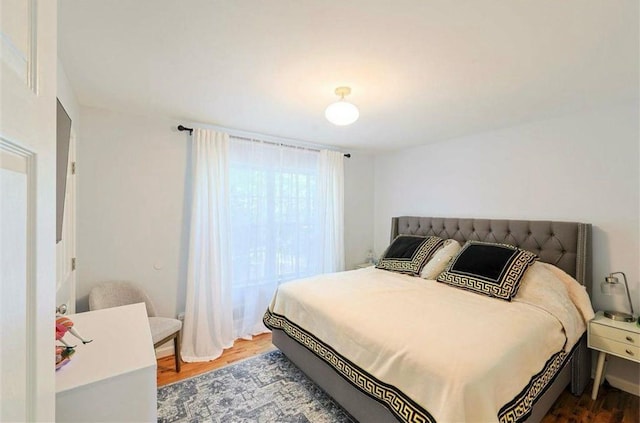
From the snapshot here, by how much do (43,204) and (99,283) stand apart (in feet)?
7.64

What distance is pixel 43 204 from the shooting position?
60cm

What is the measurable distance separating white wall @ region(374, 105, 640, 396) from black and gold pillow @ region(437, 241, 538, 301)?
55 cm

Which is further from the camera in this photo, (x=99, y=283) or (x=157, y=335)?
(x=99, y=283)

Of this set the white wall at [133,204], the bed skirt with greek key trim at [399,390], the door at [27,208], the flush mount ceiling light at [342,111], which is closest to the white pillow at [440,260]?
the bed skirt with greek key trim at [399,390]

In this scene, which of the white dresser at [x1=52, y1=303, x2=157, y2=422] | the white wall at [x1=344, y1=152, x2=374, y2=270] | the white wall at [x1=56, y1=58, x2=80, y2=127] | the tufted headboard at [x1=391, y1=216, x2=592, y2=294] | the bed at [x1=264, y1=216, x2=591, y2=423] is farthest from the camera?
the white wall at [x1=344, y1=152, x2=374, y2=270]

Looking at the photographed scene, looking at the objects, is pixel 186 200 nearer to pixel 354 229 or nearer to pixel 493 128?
pixel 354 229

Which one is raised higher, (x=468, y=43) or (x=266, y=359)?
(x=468, y=43)

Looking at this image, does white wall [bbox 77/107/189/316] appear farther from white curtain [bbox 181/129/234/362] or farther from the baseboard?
the baseboard

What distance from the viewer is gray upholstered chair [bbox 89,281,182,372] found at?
7.35 ft

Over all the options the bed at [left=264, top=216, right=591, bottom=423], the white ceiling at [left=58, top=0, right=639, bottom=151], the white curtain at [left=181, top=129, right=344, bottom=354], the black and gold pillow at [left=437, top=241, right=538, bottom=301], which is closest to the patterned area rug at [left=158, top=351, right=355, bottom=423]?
the bed at [left=264, top=216, right=591, bottom=423]

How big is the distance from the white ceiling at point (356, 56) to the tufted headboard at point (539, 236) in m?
1.02

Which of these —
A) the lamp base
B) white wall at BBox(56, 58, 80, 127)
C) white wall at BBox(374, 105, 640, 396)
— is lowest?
the lamp base

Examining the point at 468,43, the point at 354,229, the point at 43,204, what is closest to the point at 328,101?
the point at 468,43

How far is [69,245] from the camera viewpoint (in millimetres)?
2156
